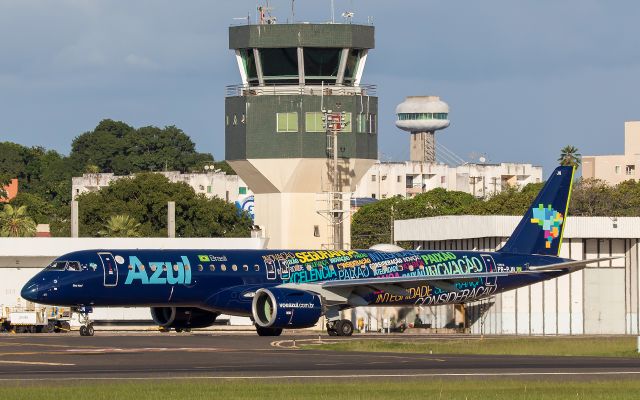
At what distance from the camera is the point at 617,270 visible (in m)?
83.3

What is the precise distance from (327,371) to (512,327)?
42.3 meters

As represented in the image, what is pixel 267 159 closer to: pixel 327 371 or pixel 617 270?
pixel 617 270

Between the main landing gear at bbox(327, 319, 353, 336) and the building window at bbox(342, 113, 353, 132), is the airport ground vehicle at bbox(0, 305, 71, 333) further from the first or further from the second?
the building window at bbox(342, 113, 353, 132)

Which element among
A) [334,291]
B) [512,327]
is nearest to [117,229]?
[512,327]

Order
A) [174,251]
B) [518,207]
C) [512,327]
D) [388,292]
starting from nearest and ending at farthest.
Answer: [174,251] → [388,292] → [512,327] → [518,207]

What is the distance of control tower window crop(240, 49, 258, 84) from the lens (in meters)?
97.6

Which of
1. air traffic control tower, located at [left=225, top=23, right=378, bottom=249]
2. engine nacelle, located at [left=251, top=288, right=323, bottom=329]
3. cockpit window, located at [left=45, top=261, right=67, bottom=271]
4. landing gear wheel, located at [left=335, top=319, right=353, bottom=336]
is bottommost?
landing gear wheel, located at [left=335, top=319, right=353, bottom=336]

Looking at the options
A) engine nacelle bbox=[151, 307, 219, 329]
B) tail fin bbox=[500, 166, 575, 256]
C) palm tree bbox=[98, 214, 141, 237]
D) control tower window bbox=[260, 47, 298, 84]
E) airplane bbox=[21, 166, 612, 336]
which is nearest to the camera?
airplane bbox=[21, 166, 612, 336]

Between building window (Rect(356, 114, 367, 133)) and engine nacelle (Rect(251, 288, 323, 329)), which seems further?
building window (Rect(356, 114, 367, 133))

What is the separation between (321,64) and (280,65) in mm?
2632

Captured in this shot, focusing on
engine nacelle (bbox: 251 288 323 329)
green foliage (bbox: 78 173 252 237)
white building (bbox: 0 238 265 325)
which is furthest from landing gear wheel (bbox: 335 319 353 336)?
green foliage (bbox: 78 173 252 237)

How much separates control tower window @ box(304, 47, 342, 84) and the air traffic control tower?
0.06 metres

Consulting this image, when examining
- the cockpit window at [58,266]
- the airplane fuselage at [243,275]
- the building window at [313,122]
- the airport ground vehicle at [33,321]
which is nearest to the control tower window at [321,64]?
the building window at [313,122]

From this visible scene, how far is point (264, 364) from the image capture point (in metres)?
43.8
